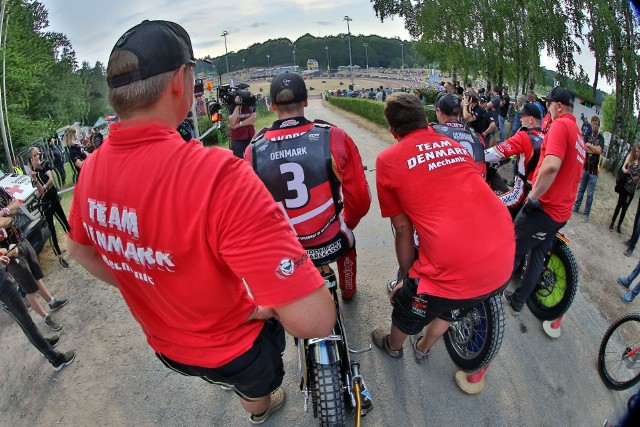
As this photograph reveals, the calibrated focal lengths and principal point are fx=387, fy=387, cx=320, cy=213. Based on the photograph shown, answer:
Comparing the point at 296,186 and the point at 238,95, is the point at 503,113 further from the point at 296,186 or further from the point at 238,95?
the point at 296,186

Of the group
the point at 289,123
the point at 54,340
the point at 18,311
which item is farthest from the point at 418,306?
the point at 54,340

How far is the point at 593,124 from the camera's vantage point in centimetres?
891

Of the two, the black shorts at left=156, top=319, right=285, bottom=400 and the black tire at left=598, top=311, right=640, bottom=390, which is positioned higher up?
the black shorts at left=156, top=319, right=285, bottom=400

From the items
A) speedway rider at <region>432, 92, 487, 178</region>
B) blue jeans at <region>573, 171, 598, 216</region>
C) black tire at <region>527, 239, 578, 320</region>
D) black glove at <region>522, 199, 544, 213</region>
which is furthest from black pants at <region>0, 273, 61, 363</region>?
blue jeans at <region>573, 171, 598, 216</region>

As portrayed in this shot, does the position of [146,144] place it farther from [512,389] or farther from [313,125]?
[512,389]

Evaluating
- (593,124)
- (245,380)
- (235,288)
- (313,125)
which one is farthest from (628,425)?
(593,124)

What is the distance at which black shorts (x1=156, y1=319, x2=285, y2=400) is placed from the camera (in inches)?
75.5

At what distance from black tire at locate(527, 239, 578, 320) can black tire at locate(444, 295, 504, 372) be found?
116 centimetres

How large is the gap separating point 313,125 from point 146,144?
1751 millimetres

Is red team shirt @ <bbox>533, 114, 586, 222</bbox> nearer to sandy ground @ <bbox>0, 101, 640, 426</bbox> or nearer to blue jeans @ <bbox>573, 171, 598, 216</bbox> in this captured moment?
sandy ground @ <bbox>0, 101, 640, 426</bbox>

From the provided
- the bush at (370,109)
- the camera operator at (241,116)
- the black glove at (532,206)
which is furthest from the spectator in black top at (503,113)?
the black glove at (532,206)

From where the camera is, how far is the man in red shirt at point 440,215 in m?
2.45

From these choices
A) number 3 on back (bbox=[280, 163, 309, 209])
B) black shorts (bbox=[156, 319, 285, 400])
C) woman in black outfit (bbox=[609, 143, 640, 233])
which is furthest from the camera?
woman in black outfit (bbox=[609, 143, 640, 233])

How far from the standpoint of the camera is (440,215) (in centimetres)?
249
